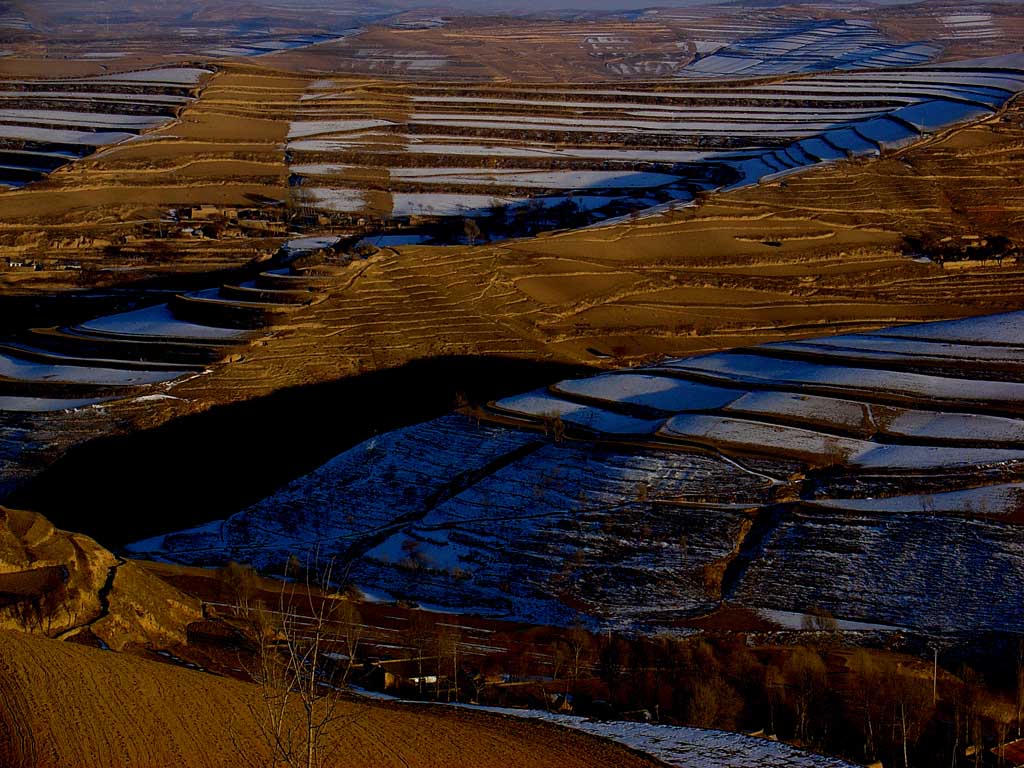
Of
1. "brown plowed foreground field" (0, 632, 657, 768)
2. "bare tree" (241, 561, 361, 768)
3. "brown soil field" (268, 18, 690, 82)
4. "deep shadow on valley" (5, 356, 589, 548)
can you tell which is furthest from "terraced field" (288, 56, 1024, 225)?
"brown plowed foreground field" (0, 632, 657, 768)

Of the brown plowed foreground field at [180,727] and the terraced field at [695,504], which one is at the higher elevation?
the brown plowed foreground field at [180,727]

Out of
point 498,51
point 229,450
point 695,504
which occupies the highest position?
point 498,51

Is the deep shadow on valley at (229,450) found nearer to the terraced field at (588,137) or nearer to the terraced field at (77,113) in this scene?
the terraced field at (588,137)

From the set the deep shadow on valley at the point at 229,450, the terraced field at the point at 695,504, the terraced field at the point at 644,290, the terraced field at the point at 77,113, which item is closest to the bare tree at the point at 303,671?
the terraced field at the point at 695,504

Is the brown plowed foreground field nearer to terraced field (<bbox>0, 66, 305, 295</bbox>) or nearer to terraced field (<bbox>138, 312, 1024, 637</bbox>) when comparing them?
terraced field (<bbox>138, 312, 1024, 637</bbox>)

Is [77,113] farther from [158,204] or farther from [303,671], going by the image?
[303,671]

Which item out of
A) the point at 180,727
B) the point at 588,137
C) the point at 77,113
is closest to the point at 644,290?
the point at 588,137
